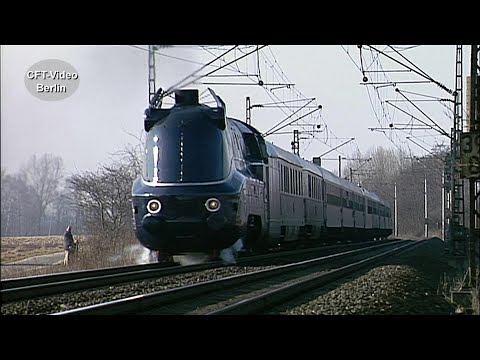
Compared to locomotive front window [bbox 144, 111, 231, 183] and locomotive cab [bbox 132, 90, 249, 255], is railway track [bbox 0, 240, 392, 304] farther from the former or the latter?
locomotive front window [bbox 144, 111, 231, 183]

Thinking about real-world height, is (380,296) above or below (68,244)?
below

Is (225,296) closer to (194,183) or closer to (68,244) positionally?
(194,183)

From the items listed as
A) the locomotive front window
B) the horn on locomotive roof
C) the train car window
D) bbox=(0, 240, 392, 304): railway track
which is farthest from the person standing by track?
the train car window

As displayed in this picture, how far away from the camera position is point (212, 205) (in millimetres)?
13445

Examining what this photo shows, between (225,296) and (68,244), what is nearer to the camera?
(225,296)

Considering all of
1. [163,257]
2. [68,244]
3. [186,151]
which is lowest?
[163,257]

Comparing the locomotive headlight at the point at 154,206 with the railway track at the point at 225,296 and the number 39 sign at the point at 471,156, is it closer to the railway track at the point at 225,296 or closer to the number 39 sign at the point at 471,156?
the railway track at the point at 225,296

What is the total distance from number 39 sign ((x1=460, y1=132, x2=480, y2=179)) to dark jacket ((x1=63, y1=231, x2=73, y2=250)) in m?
7.65

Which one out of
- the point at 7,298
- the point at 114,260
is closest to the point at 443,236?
the point at 114,260

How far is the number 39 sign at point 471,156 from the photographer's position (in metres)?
9.65

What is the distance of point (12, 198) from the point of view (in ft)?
32.8

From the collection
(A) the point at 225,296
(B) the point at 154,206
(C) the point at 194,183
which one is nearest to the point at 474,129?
(A) the point at 225,296

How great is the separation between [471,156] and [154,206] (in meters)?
5.61
